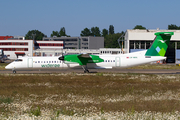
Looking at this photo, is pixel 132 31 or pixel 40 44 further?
pixel 40 44

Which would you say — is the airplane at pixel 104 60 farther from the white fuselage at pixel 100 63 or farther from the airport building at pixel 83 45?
the airport building at pixel 83 45

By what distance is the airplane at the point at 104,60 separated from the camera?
110 ft

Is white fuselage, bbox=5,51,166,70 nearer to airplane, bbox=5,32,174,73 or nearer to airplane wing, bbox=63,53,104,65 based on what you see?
airplane, bbox=5,32,174,73

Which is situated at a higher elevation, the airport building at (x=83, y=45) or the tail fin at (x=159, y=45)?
the airport building at (x=83, y=45)

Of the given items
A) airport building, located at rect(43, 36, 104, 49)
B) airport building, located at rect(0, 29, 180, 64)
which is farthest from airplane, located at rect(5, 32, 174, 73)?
airport building, located at rect(43, 36, 104, 49)

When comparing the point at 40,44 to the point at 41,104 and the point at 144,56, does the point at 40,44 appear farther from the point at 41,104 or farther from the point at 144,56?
the point at 41,104

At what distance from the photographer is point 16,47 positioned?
10019 centimetres

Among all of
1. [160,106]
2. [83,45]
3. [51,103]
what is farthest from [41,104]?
[83,45]

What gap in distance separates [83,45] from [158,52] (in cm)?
11524

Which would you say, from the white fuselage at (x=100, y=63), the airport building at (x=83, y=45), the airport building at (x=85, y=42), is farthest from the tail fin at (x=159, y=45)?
the airport building at (x=85, y=42)

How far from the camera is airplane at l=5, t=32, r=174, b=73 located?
33.4 meters

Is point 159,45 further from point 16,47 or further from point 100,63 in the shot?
point 16,47

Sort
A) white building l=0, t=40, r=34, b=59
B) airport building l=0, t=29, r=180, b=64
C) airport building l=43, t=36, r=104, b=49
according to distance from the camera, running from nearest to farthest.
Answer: airport building l=0, t=29, r=180, b=64, white building l=0, t=40, r=34, b=59, airport building l=43, t=36, r=104, b=49

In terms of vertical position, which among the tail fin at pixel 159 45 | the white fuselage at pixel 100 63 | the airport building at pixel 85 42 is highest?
the airport building at pixel 85 42
